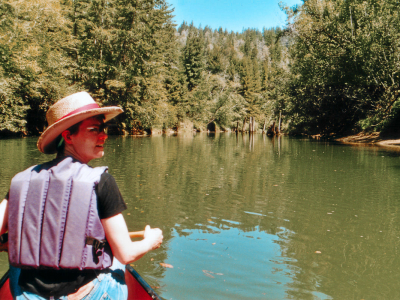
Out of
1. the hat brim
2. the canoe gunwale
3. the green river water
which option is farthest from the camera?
the green river water

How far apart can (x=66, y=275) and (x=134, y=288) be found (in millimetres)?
979

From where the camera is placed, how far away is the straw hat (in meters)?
1.92

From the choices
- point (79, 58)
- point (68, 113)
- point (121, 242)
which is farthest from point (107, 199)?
point (79, 58)

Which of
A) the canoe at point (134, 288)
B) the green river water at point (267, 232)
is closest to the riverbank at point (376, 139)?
the green river water at point (267, 232)

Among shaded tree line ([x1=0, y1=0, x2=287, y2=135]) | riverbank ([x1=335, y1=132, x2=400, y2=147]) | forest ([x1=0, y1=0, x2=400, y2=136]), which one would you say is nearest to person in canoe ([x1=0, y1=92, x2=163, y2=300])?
forest ([x1=0, y1=0, x2=400, y2=136])

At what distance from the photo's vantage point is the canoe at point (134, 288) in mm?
2445

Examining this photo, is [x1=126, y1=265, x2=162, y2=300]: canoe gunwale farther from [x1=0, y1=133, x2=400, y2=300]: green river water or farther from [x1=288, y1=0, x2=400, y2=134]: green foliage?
[x1=288, y1=0, x2=400, y2=134]: green foliage

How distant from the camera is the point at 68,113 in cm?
197

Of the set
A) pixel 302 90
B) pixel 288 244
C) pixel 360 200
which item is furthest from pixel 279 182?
pixel 302 90

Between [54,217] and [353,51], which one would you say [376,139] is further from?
[54,217]

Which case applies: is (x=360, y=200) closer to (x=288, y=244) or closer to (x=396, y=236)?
(x=396, y=236)

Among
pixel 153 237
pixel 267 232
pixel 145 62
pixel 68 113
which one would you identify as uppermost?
pixel 145 62

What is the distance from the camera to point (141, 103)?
118 feet

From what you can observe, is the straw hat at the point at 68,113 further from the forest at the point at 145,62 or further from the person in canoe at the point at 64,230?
the forest at the point at 145,62
